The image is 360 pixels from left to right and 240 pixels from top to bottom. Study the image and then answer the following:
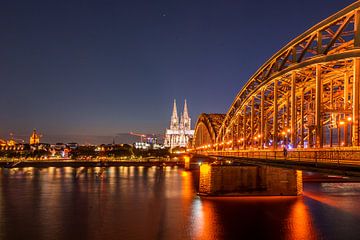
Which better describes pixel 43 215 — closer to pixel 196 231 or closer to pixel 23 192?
pixel 196 231

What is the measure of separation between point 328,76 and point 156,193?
3488 centimetres

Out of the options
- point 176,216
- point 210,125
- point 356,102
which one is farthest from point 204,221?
point 210,125

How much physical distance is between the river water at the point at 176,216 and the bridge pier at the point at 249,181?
4.02ft

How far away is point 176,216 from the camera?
146 feet

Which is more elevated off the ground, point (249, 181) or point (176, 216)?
point (249, 181)

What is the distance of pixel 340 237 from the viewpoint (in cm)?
3528

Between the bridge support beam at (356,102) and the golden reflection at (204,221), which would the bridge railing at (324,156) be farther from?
the golden reflection at (204,221)

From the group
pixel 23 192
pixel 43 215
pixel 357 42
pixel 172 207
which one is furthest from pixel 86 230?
pixel 23 192

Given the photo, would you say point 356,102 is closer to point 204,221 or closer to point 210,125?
point 204,221

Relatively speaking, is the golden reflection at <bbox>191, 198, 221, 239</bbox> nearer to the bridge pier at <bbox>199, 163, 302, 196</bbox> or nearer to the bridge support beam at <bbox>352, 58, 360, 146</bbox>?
the bridge pier at <bbox>199, 163, 302, 196</bbox>

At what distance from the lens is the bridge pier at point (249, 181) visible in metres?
55.8

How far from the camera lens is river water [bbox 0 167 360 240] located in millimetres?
36719

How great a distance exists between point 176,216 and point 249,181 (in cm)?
1487

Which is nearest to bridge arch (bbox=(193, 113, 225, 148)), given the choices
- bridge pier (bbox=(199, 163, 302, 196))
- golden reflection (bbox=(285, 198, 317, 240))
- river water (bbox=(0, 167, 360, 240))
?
bridge pier (bbox=(199, 163, 302, 196))
